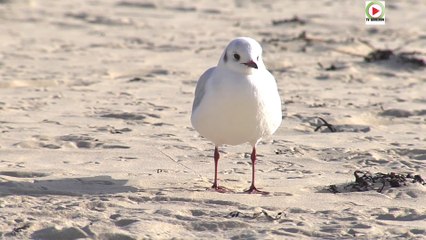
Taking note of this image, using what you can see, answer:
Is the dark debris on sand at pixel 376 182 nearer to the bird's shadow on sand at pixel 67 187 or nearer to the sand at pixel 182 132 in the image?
the sand at pixel 182 132

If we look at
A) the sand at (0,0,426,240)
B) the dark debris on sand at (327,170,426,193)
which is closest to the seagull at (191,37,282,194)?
the sand at (0,0,426,240)

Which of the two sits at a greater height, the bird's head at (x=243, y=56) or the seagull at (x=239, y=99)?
the bird's head at (x=243, y=56)

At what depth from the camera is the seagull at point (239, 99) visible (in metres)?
5.34

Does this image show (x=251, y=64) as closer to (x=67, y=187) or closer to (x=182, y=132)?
(x=67, y=187)

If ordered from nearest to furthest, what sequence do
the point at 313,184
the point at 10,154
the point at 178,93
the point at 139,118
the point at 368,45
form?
the point at 313,184
the point at 10,154
the point at 139,118
the point at 178,93
the point at 368,45

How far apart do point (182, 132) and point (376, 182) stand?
6.09 ft

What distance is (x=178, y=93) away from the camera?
8.70m

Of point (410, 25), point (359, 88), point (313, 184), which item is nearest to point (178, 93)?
point (359, 88)

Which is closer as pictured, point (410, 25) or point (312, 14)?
point (410, 25)

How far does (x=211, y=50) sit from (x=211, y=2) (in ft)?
13.9

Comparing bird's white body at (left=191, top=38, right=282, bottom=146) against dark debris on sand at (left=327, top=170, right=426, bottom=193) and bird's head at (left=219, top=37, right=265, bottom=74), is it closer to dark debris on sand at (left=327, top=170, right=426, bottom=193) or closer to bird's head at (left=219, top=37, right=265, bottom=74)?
bird's head at (left=219, top=37, right=265, bottom=74)

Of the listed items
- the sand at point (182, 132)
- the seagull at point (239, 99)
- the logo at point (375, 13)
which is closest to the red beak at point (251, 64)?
the seagull at point (239, 99)

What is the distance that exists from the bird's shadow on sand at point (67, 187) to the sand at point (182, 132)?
12 millimetres

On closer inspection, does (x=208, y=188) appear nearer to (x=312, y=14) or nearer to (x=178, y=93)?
(x=178, y=93)
